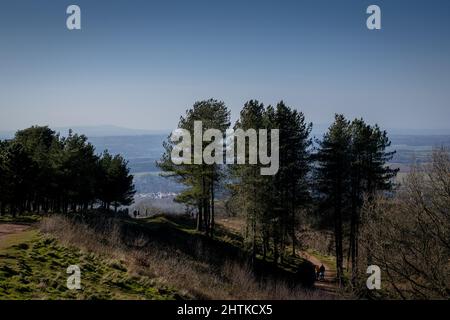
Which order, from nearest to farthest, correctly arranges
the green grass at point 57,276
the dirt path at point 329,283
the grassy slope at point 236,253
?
the green grass at point 57,276, the dirt path at point 329,283, the grassy slope at point 236,253

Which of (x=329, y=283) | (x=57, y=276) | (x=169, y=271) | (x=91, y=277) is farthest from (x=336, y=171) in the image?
(x=57, y=276)

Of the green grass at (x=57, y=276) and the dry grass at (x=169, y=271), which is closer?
the green grass at (x=57, y=276)

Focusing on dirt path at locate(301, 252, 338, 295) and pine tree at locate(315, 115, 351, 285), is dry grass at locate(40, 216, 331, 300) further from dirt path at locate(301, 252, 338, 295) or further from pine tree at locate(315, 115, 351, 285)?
pine tree at locate(315, 115, 351, 285)

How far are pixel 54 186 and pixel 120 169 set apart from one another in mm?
11287

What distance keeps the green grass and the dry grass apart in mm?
Answer: 778

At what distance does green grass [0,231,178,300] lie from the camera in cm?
1395

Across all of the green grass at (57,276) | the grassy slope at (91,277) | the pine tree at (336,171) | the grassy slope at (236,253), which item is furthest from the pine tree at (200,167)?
the green grass at (57,276)

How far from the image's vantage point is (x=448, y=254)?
739 inches

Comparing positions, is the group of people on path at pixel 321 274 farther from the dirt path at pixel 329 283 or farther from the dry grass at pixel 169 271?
the dry grass at pixel 169 271

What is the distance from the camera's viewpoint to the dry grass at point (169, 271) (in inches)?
688

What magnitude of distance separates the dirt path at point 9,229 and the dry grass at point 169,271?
2.07m

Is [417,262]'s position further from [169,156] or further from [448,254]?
[169,156]

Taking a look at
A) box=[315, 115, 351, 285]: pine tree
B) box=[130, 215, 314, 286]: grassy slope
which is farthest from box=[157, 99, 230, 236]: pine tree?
box=[315, 115, 351, 285]: pine tree
